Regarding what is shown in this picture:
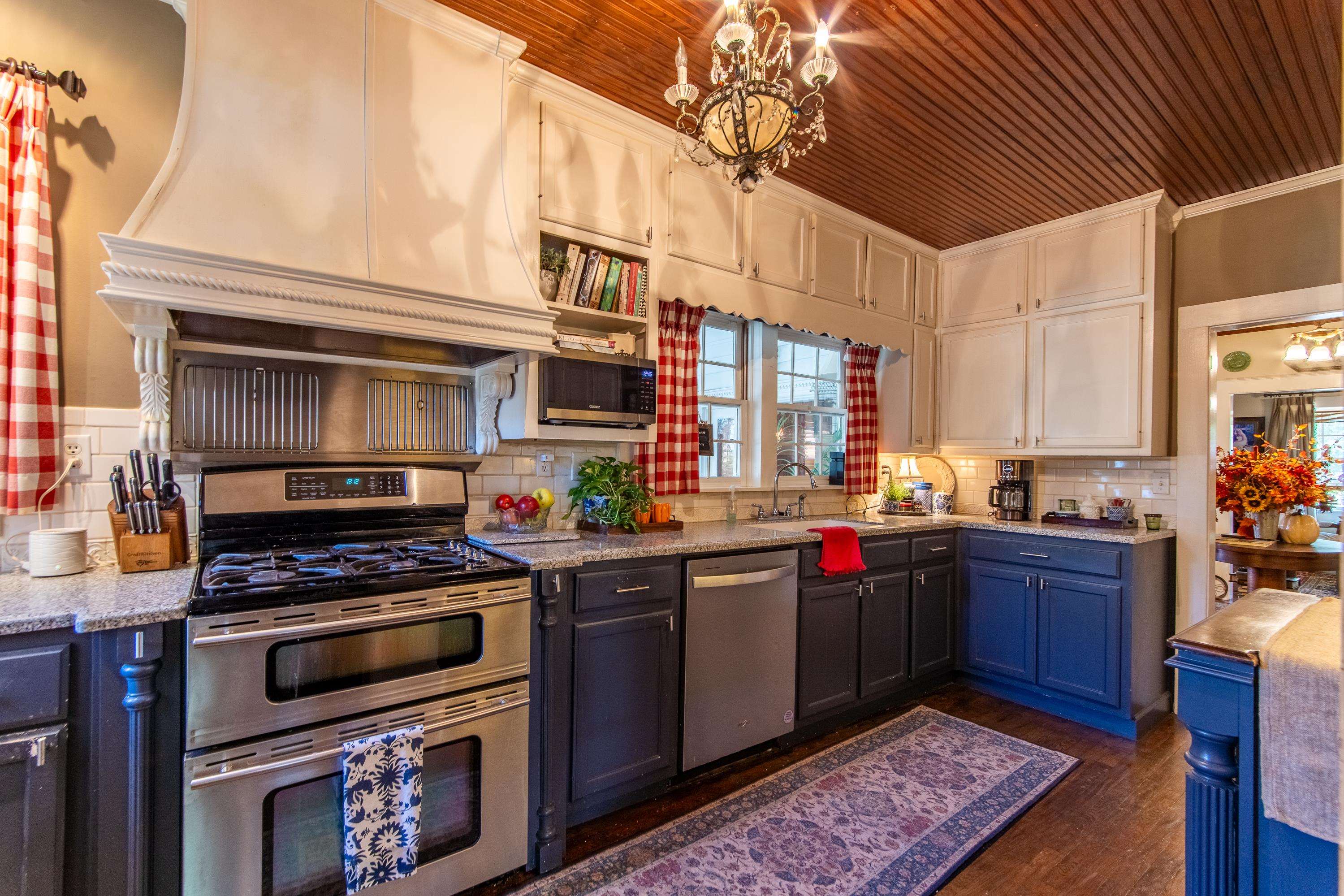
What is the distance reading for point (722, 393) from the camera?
3.47 m

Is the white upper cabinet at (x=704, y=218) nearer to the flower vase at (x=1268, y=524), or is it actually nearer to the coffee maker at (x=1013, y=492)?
the coffee maker at (x=1013, y=492)

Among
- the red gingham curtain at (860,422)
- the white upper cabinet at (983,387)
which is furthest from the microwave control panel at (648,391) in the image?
the white upper cabinet at (983,387)

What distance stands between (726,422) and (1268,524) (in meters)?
2.89

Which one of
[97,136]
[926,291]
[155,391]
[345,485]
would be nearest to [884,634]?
[926,291]

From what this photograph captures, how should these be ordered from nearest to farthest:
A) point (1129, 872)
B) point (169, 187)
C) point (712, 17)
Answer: point (169, 187)
point (1129, 872)
point (712, 17)

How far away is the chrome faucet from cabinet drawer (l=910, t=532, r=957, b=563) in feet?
2.12

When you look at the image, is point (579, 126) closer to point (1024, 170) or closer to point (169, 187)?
point (169, 187)

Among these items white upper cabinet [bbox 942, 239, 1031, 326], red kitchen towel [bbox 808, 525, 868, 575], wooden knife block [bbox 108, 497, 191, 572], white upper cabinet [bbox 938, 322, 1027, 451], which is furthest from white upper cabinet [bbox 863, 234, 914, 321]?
wooden knife block [bbox 108, 497, 191, 572]

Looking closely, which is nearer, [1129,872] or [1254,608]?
[1254,608]

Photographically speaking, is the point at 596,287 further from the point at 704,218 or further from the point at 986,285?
the point at 986,285

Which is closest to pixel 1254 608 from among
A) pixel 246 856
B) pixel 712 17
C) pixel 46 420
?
pixel 712 17

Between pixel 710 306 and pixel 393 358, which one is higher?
pixel 710 306

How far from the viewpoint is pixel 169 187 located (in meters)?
1.61

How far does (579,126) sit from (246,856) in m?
2.66
